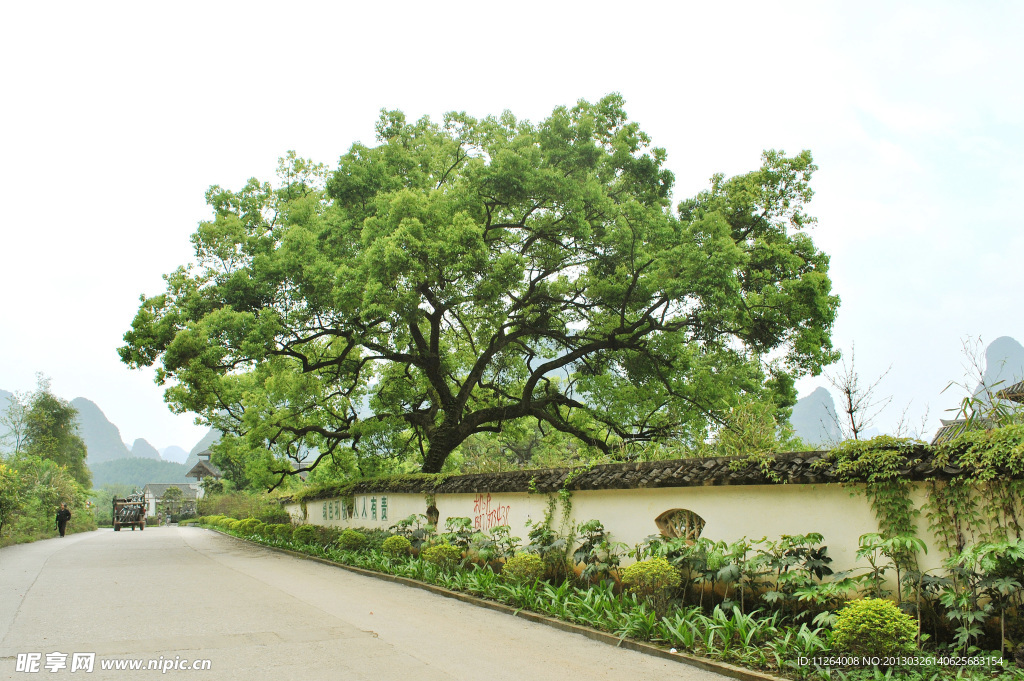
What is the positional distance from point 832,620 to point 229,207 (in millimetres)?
16704

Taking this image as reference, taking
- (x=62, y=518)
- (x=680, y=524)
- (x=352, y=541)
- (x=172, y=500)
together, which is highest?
(x=680, y=524)

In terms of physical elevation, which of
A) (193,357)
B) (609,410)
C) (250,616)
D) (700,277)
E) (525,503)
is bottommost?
(250,616)

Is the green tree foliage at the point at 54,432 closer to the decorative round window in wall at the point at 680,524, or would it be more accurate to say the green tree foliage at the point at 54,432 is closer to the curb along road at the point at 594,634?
the curb along road at the point at 594,634

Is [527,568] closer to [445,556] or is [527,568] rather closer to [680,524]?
[680,524]

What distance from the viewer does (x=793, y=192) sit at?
1538 cm

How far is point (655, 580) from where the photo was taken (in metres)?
6.35

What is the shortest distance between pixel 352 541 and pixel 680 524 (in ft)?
28.7

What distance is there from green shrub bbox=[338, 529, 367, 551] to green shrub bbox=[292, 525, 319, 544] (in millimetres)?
2536

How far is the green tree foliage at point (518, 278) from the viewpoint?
43.5 ft

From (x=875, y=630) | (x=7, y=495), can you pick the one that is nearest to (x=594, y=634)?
(x=875, y=630)

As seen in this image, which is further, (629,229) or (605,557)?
(629,229)

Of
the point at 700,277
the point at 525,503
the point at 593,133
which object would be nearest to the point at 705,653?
the point at 525,503

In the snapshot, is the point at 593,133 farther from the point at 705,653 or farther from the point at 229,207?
the point at 705,653

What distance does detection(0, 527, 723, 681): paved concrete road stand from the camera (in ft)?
16.3
